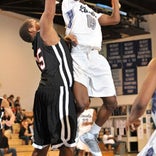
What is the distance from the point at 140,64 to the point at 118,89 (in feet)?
5.11

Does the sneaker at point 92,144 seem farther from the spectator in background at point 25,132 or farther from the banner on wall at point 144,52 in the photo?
the banner on wall at point 144,52

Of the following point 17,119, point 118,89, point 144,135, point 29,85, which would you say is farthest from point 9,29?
point 144,135

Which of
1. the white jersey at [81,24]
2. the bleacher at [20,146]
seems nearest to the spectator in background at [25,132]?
the bleacher at [20,146]

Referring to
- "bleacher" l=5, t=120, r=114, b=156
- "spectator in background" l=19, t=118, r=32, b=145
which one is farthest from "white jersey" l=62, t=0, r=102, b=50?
"spectator in background" l=19, t=118, r=32, b=145

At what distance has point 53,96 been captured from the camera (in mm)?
3816

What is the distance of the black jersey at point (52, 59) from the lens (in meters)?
3.86

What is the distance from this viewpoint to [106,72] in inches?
165

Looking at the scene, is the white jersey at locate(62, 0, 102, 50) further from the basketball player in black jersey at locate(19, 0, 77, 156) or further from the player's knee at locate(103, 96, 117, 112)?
the player's knee at locate(103, 96, 117, 112)

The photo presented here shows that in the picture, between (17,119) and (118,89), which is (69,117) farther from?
(118,89)

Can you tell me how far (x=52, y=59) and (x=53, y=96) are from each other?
1.11ft

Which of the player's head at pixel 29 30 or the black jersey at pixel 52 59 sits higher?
the player's head at pixel 29 30

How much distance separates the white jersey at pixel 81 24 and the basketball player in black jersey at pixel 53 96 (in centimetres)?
25

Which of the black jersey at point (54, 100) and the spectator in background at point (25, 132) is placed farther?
the spectator in background at point (25, 132)

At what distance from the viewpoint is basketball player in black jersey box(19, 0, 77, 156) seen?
3.78 m
